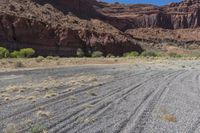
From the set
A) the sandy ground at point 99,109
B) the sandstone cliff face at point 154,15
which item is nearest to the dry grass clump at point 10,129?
the sandy ground at point 99,109

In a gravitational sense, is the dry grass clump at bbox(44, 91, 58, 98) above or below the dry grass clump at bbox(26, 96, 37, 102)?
below

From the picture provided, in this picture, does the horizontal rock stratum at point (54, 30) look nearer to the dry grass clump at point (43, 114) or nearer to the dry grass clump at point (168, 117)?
the dry grass clump at point (43, 114)

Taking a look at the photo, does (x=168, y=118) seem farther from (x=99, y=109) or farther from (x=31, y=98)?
(x=31, y=98)

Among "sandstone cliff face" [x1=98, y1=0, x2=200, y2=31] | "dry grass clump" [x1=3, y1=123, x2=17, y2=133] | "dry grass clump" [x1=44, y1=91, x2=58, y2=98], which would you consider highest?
"sandstone cliff face" [x1=98, y1=0, x2=200, y2=31]

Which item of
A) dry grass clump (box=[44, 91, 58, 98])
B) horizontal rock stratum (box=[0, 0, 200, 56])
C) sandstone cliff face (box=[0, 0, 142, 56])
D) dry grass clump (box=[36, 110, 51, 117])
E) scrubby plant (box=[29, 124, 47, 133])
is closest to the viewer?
scrubby plant (box=[29, 124, 47, 133])

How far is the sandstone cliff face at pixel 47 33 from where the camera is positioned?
76.5 m

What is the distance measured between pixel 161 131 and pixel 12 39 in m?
67.1

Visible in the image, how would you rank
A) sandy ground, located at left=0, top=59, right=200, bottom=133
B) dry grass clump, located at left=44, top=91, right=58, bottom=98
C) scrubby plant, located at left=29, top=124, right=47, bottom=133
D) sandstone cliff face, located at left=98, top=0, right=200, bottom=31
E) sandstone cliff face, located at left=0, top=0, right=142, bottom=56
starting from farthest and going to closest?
sandstone cliff face, located at left=98, top=0, right=200, bottom=31
sandstone cliff face, located at left=0, top=0, right=142, bottom=56
dry grass clump, located at left=44, top=91, right=58, bottom=98
sandy ground, located at left=0, top=59, right=200, bottom=133
scrubby plant, located at left=29, top=124, right=47, bottom=133

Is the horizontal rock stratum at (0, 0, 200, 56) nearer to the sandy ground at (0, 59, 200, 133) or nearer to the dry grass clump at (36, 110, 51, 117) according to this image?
the sandy ground at (0, 59, 200, 133)

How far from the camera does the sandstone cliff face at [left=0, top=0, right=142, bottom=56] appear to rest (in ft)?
251

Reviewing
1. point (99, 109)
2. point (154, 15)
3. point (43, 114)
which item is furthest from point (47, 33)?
point (154, 15)

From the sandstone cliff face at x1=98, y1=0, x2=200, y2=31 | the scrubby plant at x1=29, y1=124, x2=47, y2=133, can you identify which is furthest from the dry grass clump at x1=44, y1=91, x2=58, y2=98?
the sandstone cliff face at x1=98, y1=0, x2=200, y2=31

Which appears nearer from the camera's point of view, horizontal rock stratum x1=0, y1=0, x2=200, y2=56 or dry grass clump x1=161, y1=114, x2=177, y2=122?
dry grass clump x1=161, y1=114, x2=177, y2=122

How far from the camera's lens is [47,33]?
81.6 metres
